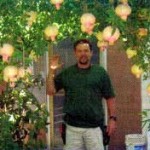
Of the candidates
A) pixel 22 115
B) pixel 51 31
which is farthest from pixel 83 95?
pixel 51 31

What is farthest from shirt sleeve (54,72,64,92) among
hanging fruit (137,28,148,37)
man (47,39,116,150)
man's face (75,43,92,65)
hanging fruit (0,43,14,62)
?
hanging fruit (0,43,14,62)

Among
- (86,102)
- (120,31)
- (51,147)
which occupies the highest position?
(120,31)

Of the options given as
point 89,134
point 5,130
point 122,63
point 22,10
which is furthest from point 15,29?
point 122,63

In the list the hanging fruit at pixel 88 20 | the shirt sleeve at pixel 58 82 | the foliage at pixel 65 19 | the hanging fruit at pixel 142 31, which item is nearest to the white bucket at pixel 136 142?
the shirt sleeve at pixel 58 82

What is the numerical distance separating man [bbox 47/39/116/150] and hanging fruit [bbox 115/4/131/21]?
90.4 inches

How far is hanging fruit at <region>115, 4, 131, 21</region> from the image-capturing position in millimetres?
3336

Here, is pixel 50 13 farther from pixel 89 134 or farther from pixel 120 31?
pixel 89 134

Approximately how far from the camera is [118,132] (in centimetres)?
882

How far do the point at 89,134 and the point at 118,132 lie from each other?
3067 mm

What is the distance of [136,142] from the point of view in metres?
7.87

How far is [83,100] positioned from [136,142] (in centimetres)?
230

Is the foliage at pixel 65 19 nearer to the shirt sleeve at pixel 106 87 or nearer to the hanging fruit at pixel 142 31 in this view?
the hanging fruit at pixel 142 31

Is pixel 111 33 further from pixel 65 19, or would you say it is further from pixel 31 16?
pixel 31 16

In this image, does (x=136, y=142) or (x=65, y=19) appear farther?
(x=136, y=142)
